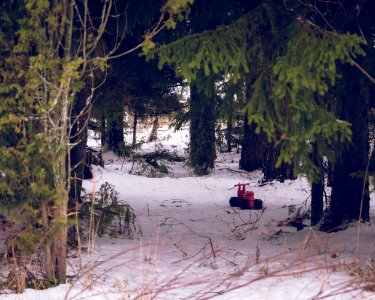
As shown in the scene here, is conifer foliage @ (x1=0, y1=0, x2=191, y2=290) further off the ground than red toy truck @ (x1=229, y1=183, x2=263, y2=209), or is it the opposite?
conifer foliage @ (x1=0, y1=0, x2=191, y2=290)

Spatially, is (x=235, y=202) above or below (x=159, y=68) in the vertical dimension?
below

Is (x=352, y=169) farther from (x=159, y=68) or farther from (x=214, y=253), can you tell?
(x=159, y=68)

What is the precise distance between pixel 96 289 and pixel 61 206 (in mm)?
864

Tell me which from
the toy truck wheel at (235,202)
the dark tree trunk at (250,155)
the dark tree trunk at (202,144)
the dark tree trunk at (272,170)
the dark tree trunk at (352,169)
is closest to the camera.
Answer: the dark tree trunk at (352,169)

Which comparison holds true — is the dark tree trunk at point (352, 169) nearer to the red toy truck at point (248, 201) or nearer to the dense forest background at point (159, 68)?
the dense forest background at point (159, 68)

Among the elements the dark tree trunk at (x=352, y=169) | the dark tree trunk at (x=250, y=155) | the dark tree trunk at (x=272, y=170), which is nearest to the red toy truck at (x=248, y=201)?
the dark tree trunk at (x=272, y=170)

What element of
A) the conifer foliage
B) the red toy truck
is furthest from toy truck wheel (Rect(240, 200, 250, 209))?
the conifer foliage

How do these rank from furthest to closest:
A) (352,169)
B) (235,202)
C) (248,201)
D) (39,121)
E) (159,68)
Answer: (235,202), (248,201), (352,169), (159,68), (39,121)

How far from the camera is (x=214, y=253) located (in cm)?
553

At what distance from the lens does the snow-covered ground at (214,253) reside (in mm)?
5176

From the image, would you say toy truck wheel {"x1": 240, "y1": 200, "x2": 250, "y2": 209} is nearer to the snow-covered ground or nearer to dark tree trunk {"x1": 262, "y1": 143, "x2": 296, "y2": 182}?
the snow-covered ground

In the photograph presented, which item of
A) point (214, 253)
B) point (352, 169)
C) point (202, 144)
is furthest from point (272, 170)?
point (214, 253)

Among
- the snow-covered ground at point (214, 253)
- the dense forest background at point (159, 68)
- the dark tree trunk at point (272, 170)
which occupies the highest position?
the dense forest background at point (159, 68)

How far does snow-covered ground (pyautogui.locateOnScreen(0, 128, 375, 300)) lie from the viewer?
17.0 feet
